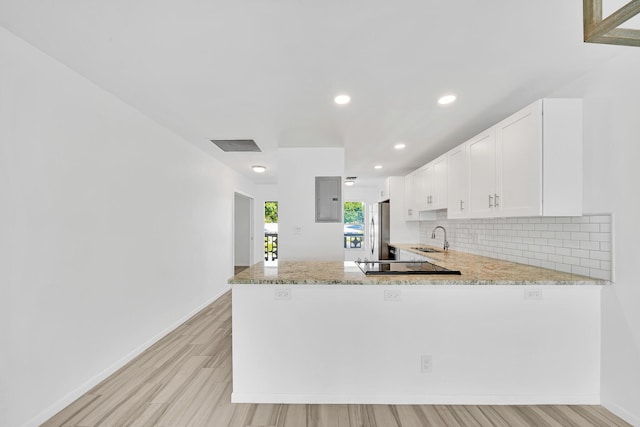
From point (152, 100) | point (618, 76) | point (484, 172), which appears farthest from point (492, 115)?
point (152, 100)

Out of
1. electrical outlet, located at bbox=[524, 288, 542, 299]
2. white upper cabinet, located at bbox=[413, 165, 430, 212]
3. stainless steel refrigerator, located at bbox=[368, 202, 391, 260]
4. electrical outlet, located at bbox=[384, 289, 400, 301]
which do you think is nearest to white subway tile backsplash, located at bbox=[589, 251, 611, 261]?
electrical outlet, located at bbox=[524, 288, 542, 299]

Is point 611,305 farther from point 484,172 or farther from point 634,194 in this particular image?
point 484,172

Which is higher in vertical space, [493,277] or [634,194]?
[634,194]

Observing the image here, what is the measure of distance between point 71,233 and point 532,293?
338 centimetres

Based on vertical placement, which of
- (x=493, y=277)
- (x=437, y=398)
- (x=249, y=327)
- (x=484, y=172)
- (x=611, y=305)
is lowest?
(x=437, y=398)

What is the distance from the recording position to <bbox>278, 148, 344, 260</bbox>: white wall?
12.7ft

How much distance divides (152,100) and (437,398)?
132 inches

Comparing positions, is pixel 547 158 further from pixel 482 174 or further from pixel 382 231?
pixel 382 231

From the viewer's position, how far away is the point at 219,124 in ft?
10.2

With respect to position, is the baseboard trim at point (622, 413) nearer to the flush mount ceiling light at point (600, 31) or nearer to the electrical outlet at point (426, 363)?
Answer: the electrical outlet at point (426, 363)

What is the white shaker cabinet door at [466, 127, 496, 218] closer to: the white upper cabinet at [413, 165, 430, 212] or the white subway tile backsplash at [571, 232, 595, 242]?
the white subway tile backsplash at [571, 232, 595, 242]

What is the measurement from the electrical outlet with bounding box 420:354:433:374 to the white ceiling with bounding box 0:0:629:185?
6.74 feet

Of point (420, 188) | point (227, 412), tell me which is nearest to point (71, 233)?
point (227, 412)

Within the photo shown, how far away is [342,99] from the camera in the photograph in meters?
2.46
